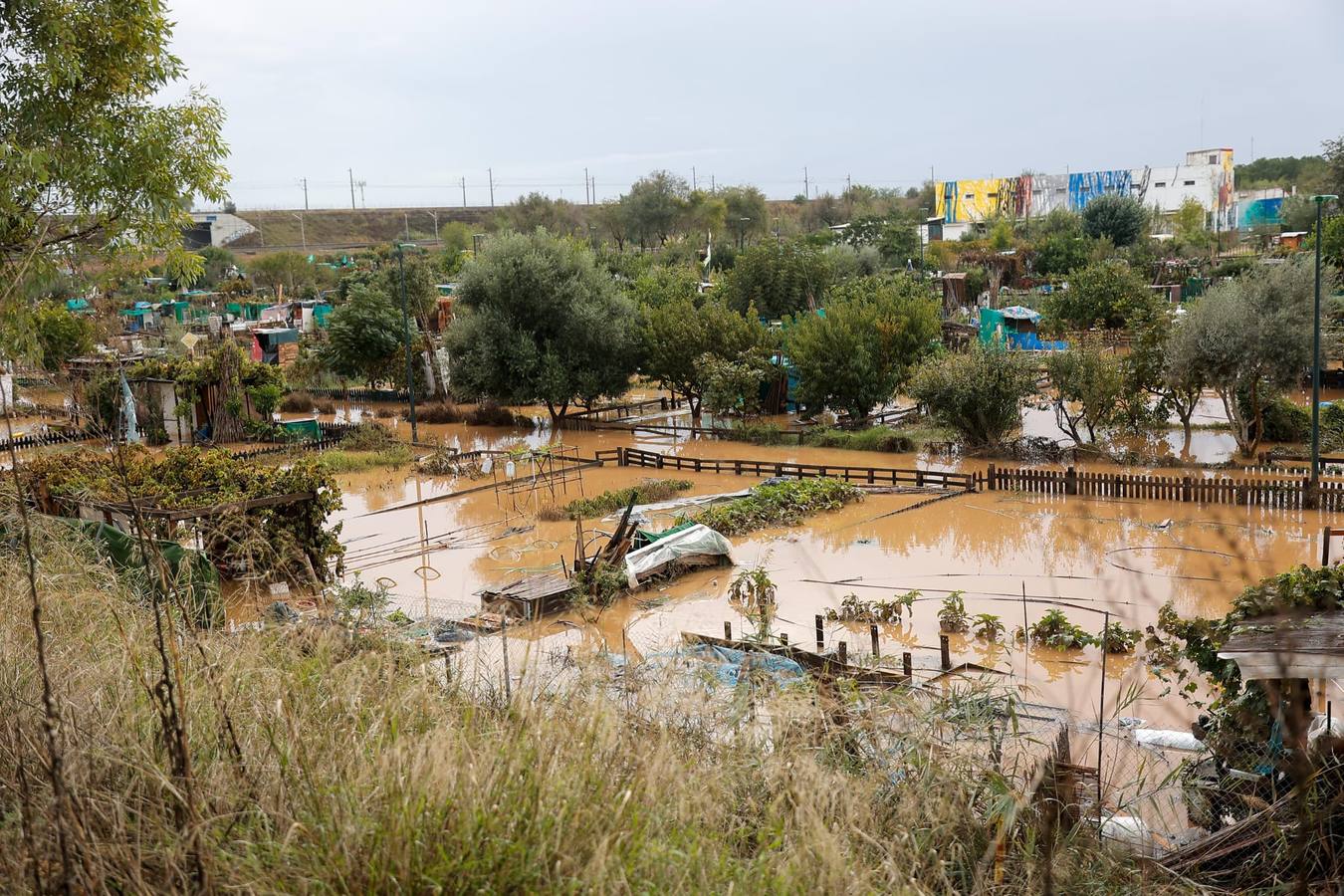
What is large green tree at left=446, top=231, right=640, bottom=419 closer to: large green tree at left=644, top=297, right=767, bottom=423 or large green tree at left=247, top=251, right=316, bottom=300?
large green tree at left=644, top=297, right=767, bottom=423

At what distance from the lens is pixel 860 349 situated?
1164 inches

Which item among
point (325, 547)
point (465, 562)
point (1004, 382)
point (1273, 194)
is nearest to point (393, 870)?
point (325, 547)

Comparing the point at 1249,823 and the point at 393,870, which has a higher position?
the point at 393,870

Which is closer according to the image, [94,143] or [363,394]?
[94,143]

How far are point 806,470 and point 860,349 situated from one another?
5896 mm

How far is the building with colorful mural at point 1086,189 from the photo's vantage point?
334 feet

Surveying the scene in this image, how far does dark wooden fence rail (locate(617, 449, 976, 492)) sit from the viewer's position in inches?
895

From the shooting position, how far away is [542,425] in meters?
34.4

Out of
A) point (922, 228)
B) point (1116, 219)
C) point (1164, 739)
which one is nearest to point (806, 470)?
point (1164, 739)

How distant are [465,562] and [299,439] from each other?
47.1 ft

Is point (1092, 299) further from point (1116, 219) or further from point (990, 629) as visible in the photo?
point (1116, 219)

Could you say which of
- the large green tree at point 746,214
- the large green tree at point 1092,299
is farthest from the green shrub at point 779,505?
the large green tree at point 746,214

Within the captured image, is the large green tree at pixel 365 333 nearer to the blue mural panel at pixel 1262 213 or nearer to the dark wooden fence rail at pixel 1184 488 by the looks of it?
the dark wooden fence rail at pixel 1184 488

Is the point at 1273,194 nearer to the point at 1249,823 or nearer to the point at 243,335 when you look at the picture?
the point at 243,335
